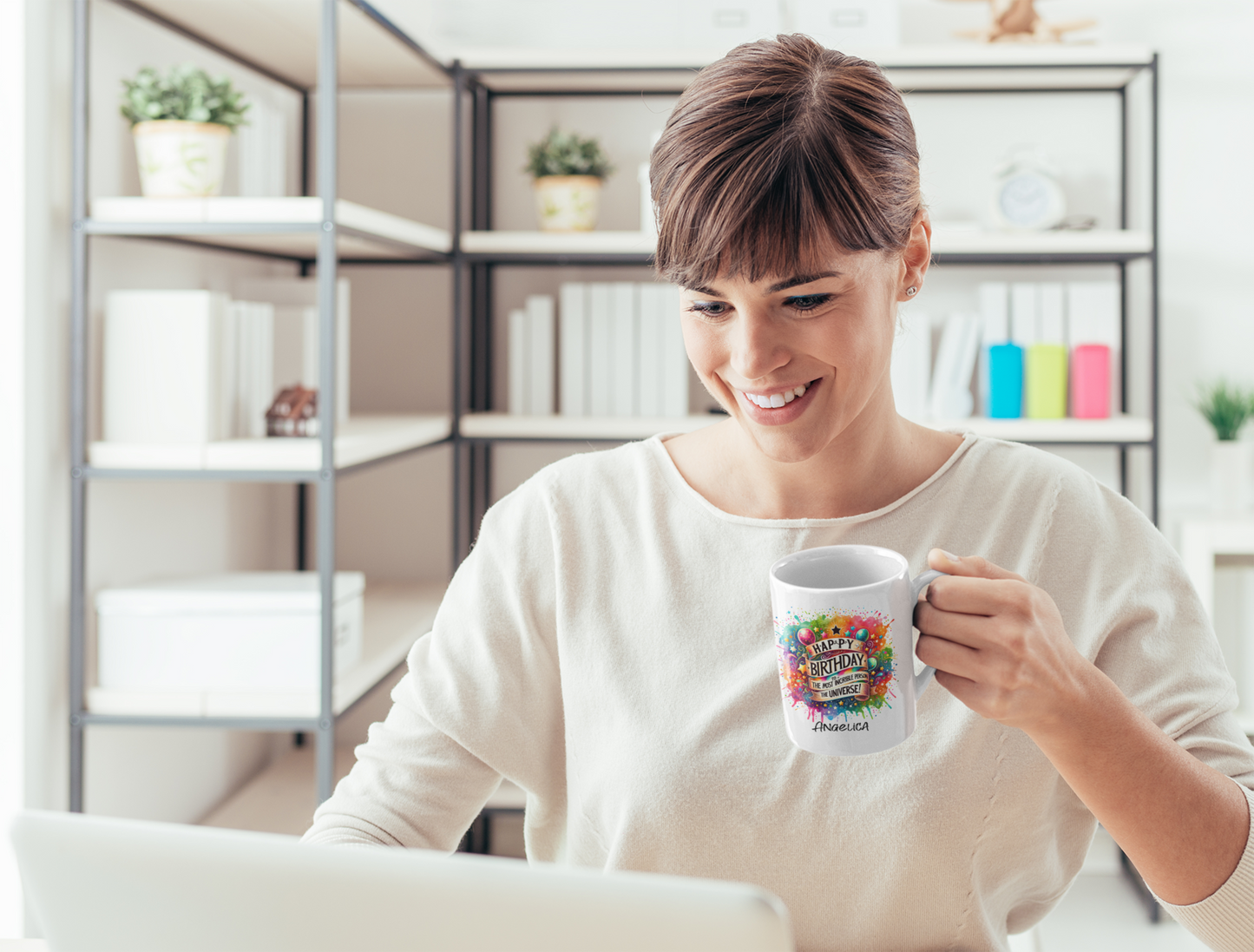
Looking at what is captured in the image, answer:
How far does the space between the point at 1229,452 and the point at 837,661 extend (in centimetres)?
225

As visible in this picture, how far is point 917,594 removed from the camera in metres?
0.72

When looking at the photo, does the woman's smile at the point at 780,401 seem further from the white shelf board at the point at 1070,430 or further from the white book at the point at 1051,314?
the white book at the point at 1051,314

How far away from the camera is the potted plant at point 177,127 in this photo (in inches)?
72.3

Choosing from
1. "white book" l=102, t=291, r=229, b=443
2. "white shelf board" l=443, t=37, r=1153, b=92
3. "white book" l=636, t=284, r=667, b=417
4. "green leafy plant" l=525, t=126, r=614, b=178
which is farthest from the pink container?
"white book" l=102, t=291, r=229, b=443

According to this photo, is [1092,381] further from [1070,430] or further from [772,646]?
[772,646]

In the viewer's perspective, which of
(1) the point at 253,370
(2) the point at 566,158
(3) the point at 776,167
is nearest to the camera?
(3) the point at 776,167

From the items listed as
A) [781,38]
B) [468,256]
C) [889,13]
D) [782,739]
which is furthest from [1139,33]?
[782,739]

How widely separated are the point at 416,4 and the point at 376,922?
2.72 metres

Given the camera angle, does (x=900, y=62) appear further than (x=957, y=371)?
No

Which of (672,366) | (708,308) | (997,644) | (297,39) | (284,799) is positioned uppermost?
(297,39)

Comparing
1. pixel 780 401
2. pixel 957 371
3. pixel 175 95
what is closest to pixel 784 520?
pixel 780 401

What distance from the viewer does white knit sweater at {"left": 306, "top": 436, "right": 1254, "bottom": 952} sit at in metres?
0.92

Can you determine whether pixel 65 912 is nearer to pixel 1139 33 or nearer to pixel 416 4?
pixel 416 4

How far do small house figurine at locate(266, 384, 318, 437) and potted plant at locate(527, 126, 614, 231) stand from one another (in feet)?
2.41
